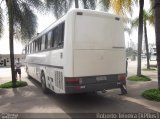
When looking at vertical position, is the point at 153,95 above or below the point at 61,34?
below

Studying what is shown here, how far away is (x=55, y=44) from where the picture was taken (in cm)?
1026

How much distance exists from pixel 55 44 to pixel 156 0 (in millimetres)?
4592

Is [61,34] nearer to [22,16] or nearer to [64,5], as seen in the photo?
[22,16]

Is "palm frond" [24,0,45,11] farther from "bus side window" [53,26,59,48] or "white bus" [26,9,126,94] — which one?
"white bus" [26,9,126,94]

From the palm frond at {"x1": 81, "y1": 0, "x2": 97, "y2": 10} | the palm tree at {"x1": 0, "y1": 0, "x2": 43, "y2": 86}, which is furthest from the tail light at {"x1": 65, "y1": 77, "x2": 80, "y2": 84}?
the palm frond at {"x1": 81, "y1": 0, "x2": 97, "y2": 10}

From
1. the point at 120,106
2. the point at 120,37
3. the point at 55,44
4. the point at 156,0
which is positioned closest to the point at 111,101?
the point at 120,106

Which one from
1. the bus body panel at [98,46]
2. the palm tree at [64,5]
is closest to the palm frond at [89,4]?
the palm tree at [64,5]

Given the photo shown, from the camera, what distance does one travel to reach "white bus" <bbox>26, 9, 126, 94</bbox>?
877 cm

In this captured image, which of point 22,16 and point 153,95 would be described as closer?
point 153,95

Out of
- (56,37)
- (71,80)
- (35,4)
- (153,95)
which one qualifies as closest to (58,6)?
(35,4)

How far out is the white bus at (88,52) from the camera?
8773mm

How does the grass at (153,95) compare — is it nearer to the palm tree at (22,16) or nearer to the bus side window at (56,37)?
the bus side window at (56,37)

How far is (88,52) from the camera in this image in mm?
9039

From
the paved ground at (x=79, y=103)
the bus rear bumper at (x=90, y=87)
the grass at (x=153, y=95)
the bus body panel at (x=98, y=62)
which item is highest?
the bus body panel at (x=98, y=62)
